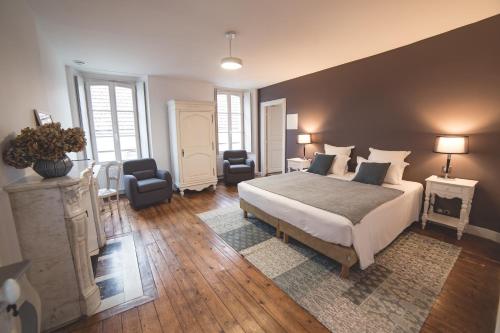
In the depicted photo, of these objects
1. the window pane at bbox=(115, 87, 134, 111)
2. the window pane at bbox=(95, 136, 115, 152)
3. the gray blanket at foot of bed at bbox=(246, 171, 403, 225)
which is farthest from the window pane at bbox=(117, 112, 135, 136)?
the gray blanket at foot of bed at bbox=(246, 171, 403, 225)

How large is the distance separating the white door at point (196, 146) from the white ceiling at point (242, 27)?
1202 mm

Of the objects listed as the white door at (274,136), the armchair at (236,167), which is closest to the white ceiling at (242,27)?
the armchair at (236,167)

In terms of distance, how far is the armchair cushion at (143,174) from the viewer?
4273mm

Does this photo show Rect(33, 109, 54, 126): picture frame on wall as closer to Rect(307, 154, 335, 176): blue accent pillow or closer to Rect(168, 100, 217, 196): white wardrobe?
Rect(168, 100, 217, 196): white wardrobe

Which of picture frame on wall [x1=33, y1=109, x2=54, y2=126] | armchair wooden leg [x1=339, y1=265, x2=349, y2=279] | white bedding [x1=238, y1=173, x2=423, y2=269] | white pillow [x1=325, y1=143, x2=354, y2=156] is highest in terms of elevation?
picture frame on wall [x1=33, y1=109, x2=54, y2=126]

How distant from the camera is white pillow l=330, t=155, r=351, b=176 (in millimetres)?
3852

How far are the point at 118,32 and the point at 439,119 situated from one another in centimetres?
433

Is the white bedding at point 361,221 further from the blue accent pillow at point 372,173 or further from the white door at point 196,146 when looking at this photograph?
the white door at point 196,146

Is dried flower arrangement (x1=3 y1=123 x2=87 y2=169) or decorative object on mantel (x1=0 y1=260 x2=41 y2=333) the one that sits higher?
dried flower arrangement (x1=3 y1=123 x2=87 y2=169)

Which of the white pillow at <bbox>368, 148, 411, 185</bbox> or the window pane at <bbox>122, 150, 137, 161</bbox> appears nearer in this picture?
the white pillow at <bbox>368, 148, 411, 185</bbox>

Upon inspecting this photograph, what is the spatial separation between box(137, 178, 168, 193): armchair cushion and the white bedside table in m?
4.18

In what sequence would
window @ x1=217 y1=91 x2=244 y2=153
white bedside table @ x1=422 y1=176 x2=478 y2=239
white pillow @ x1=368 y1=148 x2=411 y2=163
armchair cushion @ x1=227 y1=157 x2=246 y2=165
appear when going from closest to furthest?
white bedside table @ x1=422 y1=176 x2=478 y2=239 < white pillow @ x1=368 y1=148 x2=411 y2=163 < armchair cushion @ x1=227 y1=157 x2=246 y2=165 < window @ x1=217 y1=91 x2=244 y2=153

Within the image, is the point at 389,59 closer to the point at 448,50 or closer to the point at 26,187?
the point at 448,50

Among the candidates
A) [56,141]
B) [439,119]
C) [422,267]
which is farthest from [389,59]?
[56,141]
